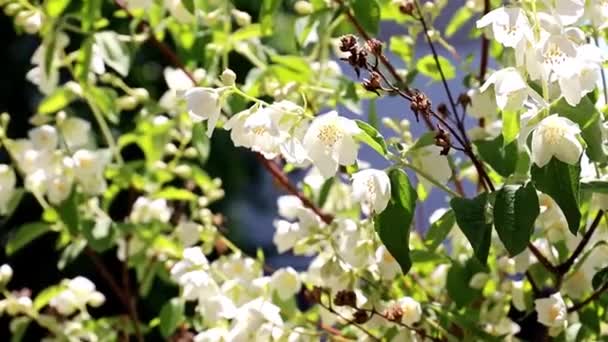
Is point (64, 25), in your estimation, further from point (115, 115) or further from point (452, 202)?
point (452, 202)

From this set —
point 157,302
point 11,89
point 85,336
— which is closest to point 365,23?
point 85,336

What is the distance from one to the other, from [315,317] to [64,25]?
1.47 feet

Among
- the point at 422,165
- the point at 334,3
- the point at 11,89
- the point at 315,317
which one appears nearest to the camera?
the point at 422,165

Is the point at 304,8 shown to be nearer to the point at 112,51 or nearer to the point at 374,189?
the point at 112,51

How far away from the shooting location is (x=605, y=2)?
32.3 inches

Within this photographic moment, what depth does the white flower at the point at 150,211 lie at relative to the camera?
50.8 inches

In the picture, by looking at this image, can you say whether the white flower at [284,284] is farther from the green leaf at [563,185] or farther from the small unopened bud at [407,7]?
the green leaf at [563,185]

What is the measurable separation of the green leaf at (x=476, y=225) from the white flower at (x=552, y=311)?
172 mm

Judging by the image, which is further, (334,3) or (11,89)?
(11,89)

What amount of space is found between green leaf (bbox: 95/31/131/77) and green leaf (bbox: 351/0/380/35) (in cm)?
33

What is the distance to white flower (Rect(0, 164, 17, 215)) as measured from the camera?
124 centimetres

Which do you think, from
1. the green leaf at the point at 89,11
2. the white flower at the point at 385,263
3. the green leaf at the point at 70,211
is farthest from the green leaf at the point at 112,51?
the white flower at the point at 385,263

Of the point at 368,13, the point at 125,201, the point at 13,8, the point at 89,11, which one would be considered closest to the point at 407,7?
the point at 368,13

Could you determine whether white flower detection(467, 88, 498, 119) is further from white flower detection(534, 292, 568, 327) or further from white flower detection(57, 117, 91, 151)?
white flower detection(57, 117, 91, 151)
